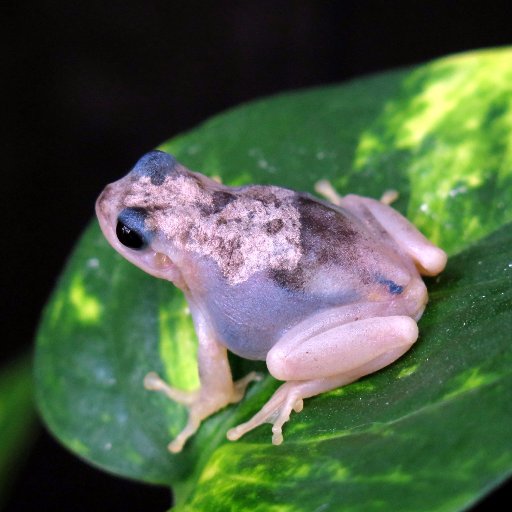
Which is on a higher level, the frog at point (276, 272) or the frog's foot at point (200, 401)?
the frog at point (276, 272)

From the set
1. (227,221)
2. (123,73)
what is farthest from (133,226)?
(123,73)

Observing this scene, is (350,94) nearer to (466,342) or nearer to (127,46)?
(466,342)

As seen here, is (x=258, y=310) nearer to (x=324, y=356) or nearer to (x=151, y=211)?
(x=324, y=356)

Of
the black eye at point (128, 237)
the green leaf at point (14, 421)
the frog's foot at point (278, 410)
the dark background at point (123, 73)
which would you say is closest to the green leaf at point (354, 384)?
the frog's foot at point (278, 410)

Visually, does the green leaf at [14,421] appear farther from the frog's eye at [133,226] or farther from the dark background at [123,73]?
the frog's eye at [133,226]

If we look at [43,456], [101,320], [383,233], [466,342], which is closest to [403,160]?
[383,233]

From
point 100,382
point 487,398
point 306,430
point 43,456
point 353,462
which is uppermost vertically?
point 487,398
